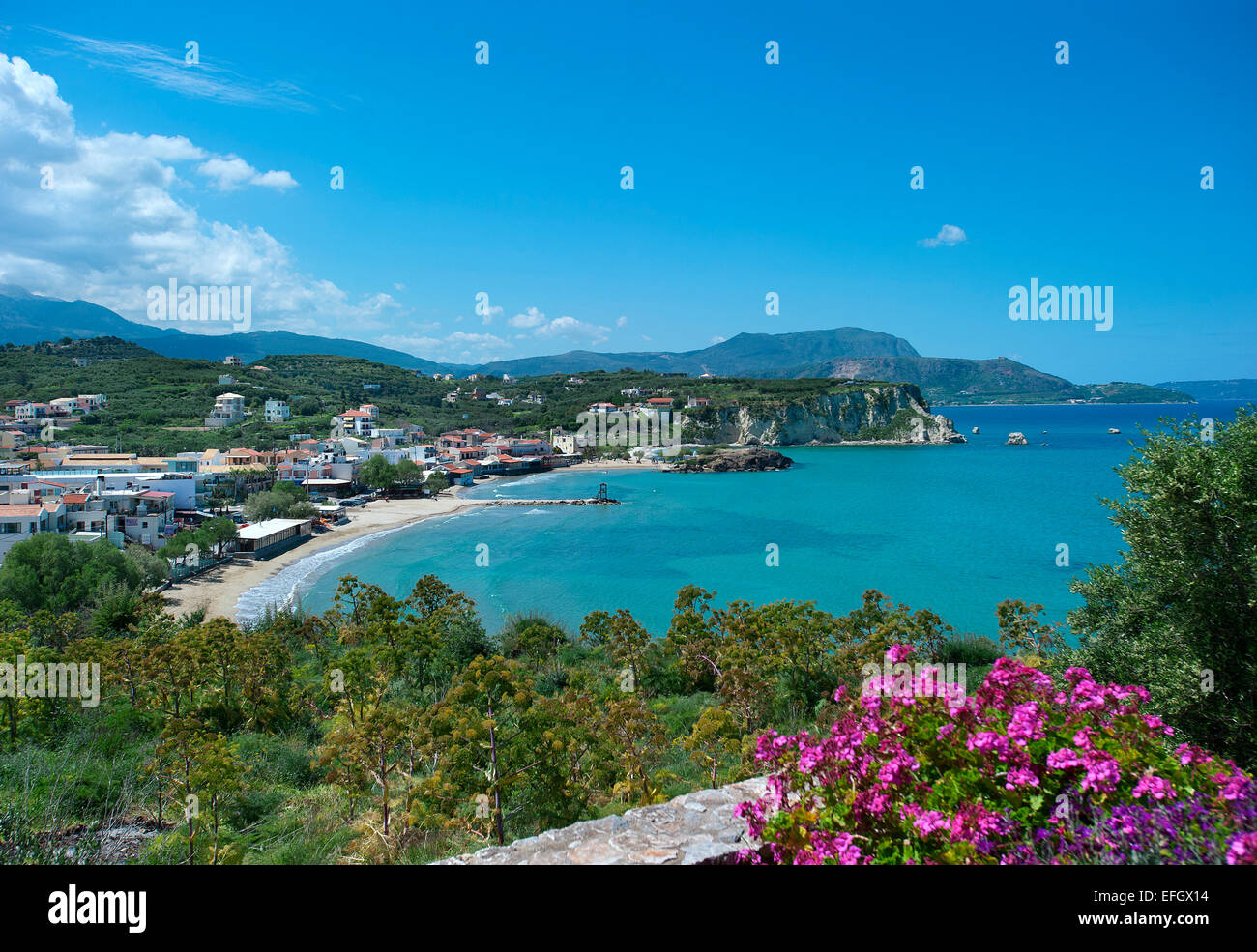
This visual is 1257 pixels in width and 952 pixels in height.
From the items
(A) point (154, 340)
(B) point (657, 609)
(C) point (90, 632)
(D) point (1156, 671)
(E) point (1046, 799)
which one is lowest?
(B) point (657, 609)

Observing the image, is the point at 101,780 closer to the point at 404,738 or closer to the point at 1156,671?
the point at 404,738

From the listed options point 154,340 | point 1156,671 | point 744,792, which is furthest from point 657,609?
point 154,340

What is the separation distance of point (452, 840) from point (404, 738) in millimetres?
1918

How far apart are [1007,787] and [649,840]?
6.11ft

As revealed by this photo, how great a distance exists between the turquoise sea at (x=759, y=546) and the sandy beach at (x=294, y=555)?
111cm

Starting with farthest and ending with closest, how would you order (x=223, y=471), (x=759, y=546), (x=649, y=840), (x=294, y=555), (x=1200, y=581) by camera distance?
(x=223, y=471), (x=759, y=546), (x=294, y=555), (x=1200, y=581), (x=649, y=840)

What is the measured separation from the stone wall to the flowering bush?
11.2 inches

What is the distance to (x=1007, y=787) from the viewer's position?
108 inches

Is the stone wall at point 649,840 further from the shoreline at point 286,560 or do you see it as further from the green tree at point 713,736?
the shoreline at point 286,560

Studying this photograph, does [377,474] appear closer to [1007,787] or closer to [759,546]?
[759,546]

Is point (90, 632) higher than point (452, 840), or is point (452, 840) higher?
point (452, 840)

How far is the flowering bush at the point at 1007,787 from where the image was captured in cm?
246

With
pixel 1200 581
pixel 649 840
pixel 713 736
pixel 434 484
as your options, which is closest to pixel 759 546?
pixel 1200 581
